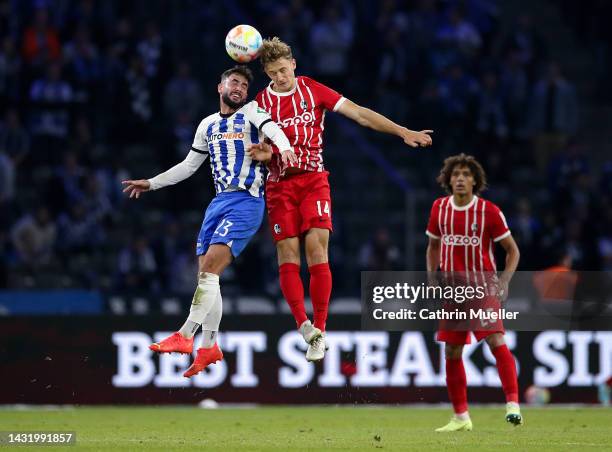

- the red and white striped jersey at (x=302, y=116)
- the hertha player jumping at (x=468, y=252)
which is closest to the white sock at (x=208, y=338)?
the red and white striped jersey at (x=302, y=116)

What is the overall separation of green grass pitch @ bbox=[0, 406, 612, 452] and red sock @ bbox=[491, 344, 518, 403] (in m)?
0.36

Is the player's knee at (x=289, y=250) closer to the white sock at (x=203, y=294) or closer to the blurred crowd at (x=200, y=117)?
the white sock at (x=203, y=294)

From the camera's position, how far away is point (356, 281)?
63.3 ft

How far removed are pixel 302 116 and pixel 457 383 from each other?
9.27ft

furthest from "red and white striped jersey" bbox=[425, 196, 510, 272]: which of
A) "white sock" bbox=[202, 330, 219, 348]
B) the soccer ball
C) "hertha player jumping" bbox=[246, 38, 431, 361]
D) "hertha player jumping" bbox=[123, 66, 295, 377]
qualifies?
the soccer ball

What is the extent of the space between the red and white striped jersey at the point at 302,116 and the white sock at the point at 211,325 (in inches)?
47.2

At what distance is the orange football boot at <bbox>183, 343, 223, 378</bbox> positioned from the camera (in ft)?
38.3

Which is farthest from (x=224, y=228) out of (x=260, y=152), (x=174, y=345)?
(x=174, y=345)

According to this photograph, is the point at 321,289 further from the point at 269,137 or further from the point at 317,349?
the point at 269,137

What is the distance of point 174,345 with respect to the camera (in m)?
11.5

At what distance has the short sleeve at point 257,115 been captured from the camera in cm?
1166

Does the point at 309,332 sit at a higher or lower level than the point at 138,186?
lower

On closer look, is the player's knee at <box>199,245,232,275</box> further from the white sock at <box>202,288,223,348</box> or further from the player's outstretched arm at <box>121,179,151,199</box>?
the player's outstretched arm at <box>121,179,151,199</box>

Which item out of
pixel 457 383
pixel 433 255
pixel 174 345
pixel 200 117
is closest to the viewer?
pixel 174 345
